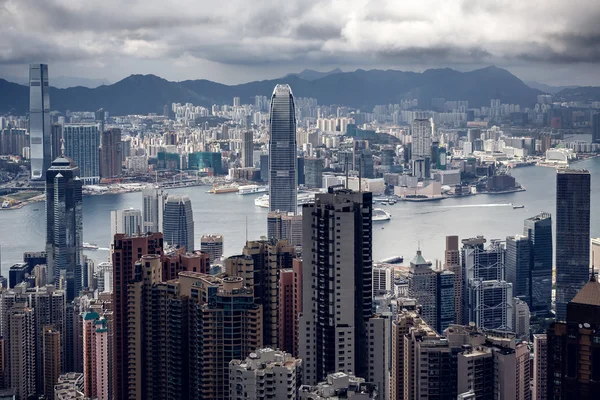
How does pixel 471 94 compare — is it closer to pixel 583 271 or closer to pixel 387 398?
pixel 583 271

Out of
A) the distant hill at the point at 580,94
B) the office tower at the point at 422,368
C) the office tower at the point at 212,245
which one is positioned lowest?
the office tower at the point at 422,368

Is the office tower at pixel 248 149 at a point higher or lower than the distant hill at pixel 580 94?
lower

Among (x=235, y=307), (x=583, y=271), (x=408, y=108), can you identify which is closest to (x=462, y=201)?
(x=408, y=108)

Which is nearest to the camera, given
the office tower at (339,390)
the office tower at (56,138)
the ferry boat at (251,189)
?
the office tower at (339,390)

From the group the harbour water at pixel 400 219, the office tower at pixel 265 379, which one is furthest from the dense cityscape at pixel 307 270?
the harbour water at pixel 400 219

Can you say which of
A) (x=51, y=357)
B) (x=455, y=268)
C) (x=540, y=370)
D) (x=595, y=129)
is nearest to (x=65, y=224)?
(x=51, y=357)

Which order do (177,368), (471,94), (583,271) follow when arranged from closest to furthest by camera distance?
(177,368)
(583,271)
(471,94)

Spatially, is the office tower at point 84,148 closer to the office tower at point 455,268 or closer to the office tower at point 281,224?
the office tower at point 281,224

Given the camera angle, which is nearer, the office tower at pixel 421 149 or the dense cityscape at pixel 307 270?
the dense cityscape at pixel 307 270
